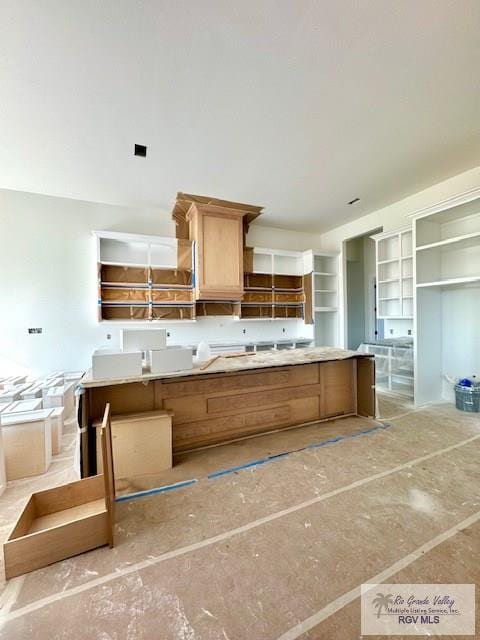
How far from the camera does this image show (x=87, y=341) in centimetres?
414

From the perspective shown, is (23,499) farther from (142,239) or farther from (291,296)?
(291,296)

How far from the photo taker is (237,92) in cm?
212

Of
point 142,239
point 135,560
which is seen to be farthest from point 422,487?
point 142,239

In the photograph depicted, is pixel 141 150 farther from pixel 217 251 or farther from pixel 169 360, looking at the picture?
pixel 169 360

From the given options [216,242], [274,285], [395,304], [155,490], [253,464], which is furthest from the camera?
[274,285]

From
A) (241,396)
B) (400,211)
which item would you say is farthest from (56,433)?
(400,211)

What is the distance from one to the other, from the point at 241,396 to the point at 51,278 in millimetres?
3386

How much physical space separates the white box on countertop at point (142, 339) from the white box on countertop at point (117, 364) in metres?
0.09

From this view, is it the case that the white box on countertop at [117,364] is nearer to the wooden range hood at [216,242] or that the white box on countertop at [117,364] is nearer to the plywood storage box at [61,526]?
the plywood storage box at [61,526]

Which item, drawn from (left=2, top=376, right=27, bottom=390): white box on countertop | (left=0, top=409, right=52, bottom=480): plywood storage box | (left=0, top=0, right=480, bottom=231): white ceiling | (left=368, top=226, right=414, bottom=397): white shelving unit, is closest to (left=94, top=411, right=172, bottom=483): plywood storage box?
(left=0, top=409, right=52, bottom=480): plywood storage box

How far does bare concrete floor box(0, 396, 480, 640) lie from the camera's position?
1053 millimetres

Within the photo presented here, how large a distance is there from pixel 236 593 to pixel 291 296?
460 cm

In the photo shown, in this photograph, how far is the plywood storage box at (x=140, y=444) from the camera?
6.54 feet

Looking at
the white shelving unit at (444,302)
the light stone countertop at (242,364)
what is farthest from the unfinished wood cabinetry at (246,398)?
the white shelving unit at (444,302)
